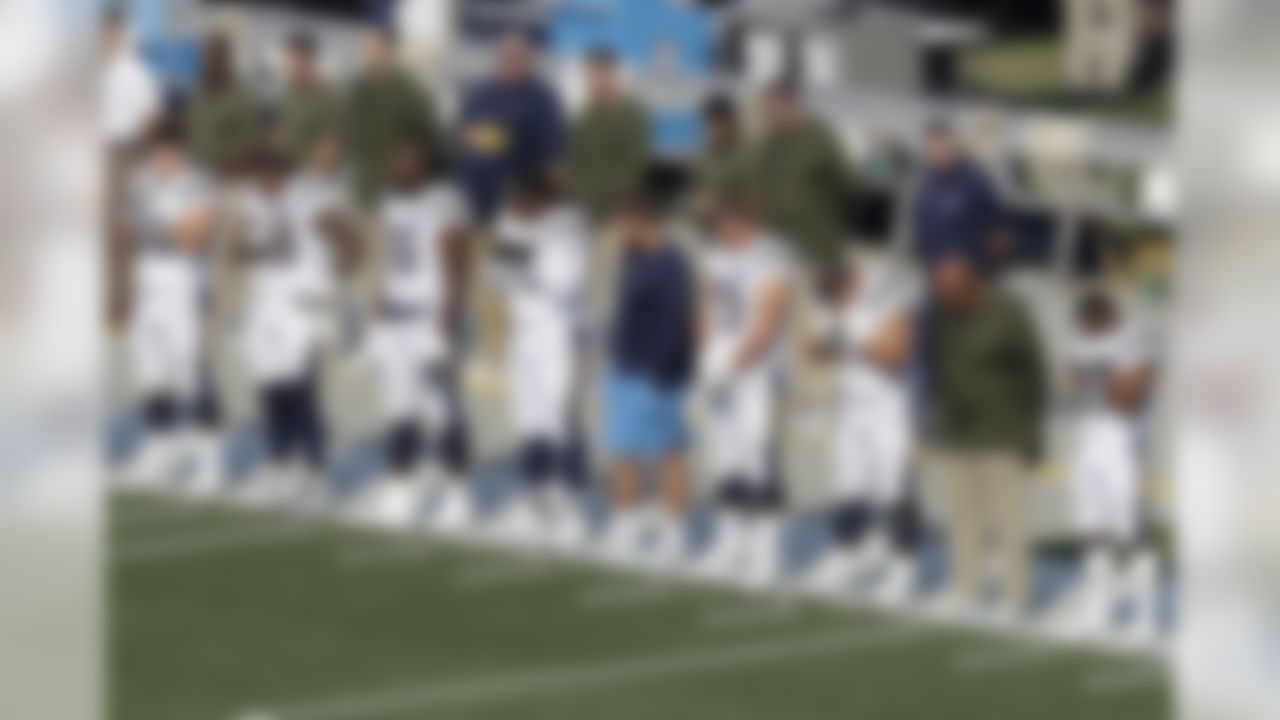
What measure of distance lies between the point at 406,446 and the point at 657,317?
2.86ft

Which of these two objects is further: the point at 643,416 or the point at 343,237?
the point at 343,237

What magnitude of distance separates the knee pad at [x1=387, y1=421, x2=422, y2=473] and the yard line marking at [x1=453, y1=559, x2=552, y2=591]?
0.36 meters

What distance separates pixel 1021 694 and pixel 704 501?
2.96 feet

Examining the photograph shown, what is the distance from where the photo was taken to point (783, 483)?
7551 millimetres

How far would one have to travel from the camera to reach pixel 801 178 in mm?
6879

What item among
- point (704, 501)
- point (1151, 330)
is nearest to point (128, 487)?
point (704, 501)

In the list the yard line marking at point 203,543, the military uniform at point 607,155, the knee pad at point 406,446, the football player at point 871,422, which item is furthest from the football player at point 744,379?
the yard line marking at point 203,543

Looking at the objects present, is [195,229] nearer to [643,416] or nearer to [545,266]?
[545,266]

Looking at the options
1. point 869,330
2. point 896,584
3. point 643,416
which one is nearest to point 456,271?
point 643,416

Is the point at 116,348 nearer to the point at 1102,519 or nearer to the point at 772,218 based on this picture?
the point at 772,218

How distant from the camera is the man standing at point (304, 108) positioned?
7535mm

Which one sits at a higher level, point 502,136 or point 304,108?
point 304,108

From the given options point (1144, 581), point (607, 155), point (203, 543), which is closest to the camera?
point (1144, 581)

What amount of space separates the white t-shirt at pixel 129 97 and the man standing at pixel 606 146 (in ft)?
3.47
